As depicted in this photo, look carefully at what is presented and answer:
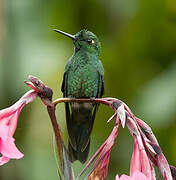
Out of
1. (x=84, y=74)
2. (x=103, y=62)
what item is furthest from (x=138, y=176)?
(x=103, y=62)

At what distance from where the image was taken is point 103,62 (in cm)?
273

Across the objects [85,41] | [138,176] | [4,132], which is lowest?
[138,176]

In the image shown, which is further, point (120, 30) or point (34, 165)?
point (120, 30)

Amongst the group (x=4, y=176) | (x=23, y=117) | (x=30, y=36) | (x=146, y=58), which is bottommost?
(x=4, y=176)

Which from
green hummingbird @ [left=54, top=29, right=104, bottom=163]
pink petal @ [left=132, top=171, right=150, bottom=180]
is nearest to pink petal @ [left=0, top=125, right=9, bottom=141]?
pink petal @ [left=132, top=171, right=150, bottom=180]

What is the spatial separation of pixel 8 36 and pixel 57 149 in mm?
1511

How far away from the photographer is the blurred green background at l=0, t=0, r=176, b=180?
2.46m

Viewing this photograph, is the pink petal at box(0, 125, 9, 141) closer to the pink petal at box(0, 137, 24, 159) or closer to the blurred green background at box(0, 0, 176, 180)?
the pink petal at box(0, 137, 24, 159)

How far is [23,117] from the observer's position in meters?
2.67

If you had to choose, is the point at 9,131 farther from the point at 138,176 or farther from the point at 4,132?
the point at 138,176

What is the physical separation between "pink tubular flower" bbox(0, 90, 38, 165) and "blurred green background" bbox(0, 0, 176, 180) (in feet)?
3.85

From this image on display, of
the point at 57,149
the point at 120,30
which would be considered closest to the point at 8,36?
the point at 120,30

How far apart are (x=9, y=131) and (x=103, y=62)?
5.45 feet

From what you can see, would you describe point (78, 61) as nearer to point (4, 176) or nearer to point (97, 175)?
point (4, 176)
